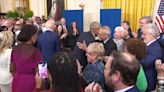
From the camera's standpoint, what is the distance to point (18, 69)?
10.7 ft

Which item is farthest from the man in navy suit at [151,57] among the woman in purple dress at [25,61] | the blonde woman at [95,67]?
the woman in purple dress at [25,61]

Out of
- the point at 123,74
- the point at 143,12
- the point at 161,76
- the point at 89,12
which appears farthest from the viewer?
the point at 89,12

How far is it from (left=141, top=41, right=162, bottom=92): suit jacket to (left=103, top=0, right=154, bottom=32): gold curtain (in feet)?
15.6

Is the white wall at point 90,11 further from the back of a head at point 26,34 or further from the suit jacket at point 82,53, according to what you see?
the back of a head at point 26,34

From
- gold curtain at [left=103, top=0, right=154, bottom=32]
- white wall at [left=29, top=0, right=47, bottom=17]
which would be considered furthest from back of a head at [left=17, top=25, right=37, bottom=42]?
white wall at [left=29, top=0, right=47, bottom=17]

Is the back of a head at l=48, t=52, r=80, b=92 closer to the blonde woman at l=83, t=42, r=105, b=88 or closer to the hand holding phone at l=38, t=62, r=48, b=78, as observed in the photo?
the hand holding phone at l=38, t=62, r=48, b=78

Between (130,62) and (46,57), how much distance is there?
375cm

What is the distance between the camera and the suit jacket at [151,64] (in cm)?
316

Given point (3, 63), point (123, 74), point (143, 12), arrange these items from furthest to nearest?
1. point (143, 12)
2. point (3, 63)
3. point (123, 74)

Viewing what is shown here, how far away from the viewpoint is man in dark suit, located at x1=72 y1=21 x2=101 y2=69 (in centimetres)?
414

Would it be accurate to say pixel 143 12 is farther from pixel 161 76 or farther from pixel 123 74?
pixel 123 74

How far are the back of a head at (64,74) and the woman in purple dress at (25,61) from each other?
4.13 ft

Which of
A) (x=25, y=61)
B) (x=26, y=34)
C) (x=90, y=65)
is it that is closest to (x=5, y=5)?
(x=26, y=34)

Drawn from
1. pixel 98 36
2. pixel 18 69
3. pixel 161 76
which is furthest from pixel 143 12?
pixel 18 69
